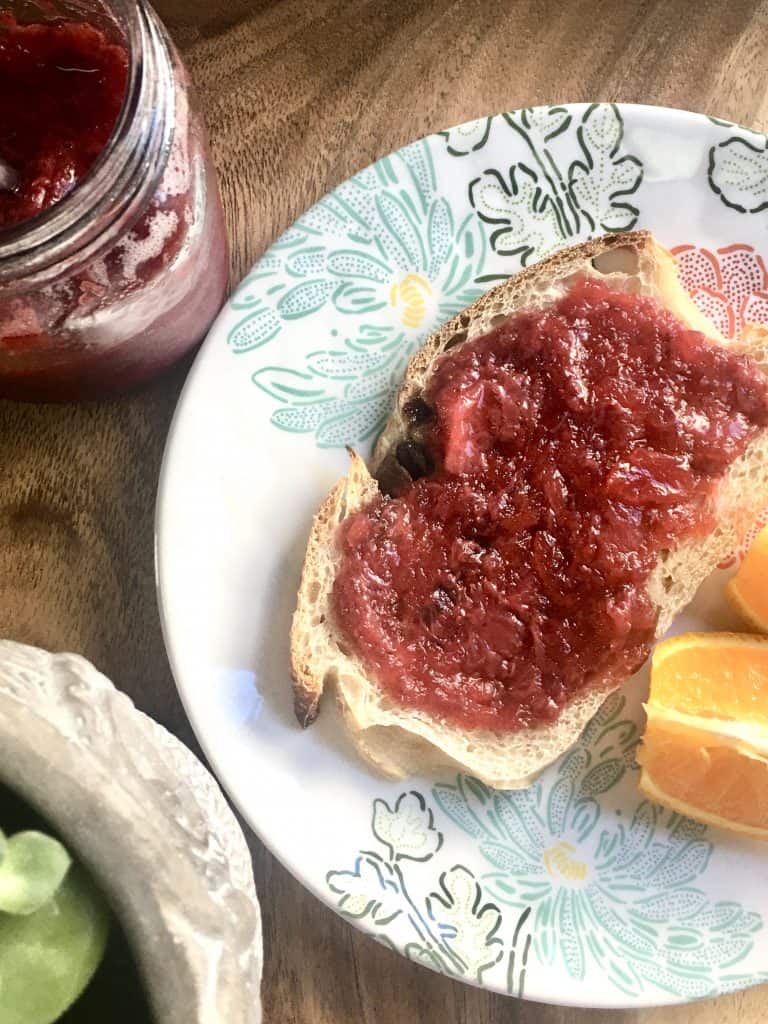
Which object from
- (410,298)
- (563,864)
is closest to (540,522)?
(410,298)

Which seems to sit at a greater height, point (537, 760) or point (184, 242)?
point (184, 242)

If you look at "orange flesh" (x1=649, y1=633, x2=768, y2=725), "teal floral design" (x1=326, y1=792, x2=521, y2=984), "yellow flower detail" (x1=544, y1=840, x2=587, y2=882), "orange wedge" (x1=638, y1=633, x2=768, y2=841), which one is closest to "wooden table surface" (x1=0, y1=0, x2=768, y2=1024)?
"teal floral design" (x1=326, y1=792, x2=521, y2=984)

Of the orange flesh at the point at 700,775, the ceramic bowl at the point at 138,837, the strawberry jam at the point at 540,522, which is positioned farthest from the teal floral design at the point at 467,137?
the ceramic bowl at the point at 138,837

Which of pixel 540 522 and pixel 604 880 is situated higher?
pixel 540 522

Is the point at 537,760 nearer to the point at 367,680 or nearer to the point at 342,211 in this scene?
the point at 367,680

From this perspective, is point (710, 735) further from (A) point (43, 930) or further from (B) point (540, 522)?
(A) point (43, 930)

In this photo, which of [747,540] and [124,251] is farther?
[747,540]

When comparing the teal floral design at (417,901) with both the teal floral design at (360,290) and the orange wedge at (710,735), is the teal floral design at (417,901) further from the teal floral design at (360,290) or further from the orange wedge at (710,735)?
the teal floral design at (360,290)

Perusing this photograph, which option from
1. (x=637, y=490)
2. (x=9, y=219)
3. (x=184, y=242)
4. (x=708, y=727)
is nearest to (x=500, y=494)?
(x=637, y=490)
